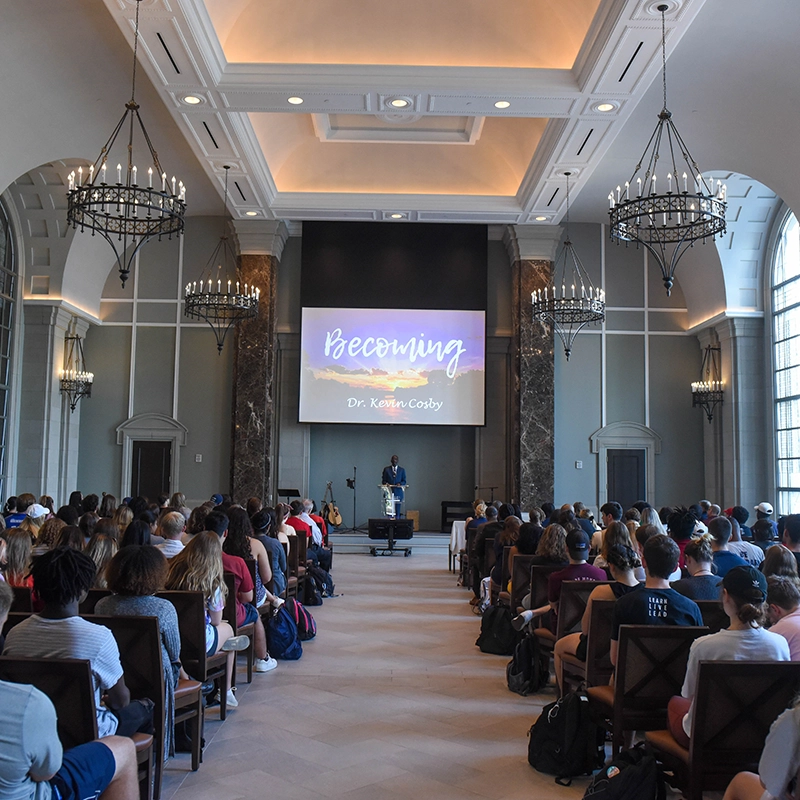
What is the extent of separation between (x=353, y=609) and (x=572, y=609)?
4.35 metres

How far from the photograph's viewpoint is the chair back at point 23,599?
429cm

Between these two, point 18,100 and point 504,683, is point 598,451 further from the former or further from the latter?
point 18,100

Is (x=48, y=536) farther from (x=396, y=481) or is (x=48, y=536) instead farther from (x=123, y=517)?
(x=396, y=481)

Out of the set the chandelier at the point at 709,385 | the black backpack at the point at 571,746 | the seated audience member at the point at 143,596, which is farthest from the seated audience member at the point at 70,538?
the chandelier at the point at 709,385

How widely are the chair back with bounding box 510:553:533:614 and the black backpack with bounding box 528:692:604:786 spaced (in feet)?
7.43

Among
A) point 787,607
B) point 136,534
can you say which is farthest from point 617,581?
point 136,534

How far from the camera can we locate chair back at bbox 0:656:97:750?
2805 millimetres

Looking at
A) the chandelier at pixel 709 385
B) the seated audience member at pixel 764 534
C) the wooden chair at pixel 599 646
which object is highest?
the chandelier at pixel 709 385

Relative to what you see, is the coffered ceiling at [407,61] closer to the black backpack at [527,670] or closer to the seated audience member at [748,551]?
the seated audience member at [748,551]

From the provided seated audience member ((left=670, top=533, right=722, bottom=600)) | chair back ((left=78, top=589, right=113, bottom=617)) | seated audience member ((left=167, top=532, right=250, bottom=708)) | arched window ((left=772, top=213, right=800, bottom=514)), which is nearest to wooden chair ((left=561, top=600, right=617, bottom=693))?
seated audience member ((left=670, top=533, right=722, bottom=600))

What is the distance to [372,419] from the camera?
16.0m

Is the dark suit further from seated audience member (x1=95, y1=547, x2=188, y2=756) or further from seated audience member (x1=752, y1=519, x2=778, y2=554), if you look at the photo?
seated audience member (x1=95, y1=547, x2=188, y2=756)

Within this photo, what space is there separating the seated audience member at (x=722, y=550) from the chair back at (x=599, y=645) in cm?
153

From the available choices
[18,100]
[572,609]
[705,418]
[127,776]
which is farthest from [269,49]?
[705,418]
